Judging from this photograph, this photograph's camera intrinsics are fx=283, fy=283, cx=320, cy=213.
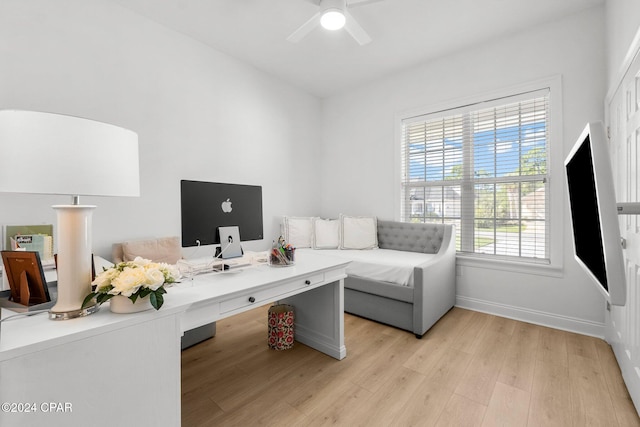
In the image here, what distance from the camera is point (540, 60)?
106 inches

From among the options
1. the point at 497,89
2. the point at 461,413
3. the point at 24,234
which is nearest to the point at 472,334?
the point at 461,413

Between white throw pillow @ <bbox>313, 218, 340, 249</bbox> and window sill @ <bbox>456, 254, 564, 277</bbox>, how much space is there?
57.7 inches

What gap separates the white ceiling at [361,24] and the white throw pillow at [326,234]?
1987mm

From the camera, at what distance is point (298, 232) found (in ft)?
12.2

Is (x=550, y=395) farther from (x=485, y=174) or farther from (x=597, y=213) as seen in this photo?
(x=485, y=174)

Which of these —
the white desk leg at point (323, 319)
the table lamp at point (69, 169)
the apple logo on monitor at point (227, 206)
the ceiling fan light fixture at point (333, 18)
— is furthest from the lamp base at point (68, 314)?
the ceiling fan light fixture at point (333, 18)

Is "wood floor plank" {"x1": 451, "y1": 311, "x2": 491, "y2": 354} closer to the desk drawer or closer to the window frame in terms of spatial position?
the window frame

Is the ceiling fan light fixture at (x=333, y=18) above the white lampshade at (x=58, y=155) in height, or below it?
above

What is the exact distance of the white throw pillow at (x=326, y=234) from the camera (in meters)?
3.69

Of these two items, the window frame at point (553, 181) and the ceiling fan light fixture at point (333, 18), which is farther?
the window frame at point (553, 181)

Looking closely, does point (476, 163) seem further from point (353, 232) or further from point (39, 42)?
point (39, 42)

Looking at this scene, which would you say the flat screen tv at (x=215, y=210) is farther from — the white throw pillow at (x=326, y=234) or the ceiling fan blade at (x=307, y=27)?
the white throw pillow at (x=326, y=234)

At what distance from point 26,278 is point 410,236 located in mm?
3251

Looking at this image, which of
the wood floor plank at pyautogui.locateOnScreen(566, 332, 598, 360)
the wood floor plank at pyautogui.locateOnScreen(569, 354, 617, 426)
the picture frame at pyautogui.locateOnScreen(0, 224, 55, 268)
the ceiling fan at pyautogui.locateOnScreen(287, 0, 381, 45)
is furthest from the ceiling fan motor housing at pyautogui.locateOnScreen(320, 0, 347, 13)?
the wood floor plank at pyautogui.locateOnScreen(566, 332, 598, 360)
